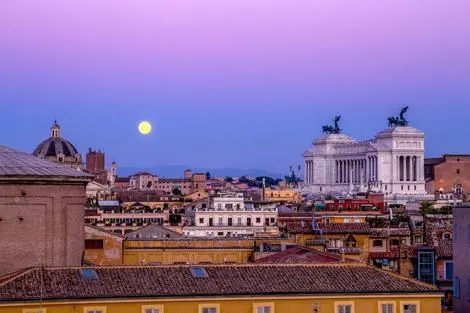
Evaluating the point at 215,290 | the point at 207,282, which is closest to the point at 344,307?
the point at 215,290

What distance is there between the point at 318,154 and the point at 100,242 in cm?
11505

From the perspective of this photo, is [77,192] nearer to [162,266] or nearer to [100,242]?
[162,266]

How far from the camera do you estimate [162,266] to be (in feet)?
73.5

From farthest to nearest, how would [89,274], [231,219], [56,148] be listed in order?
[56,148]
[231,219]
[89,274]

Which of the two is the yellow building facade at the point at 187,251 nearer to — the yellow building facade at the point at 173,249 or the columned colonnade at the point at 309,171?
the yellow building facade at the point at 173,249

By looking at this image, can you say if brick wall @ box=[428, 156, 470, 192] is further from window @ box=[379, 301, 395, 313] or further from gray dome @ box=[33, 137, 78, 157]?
window @ box=[379, 301, 395, 313]

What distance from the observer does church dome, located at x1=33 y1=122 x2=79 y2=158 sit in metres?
117

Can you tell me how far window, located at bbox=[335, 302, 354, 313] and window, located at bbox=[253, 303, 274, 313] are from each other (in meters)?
1.09

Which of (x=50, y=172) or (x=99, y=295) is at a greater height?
(x=50, y=172)

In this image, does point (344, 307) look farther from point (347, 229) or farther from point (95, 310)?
point (347, 229)

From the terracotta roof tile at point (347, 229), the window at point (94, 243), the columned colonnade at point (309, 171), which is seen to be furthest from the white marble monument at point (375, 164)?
the window at point (94, 243)

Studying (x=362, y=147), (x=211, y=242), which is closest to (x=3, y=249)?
(x=211, y=242)

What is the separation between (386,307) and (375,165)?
378 ft

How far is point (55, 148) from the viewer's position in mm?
118750
